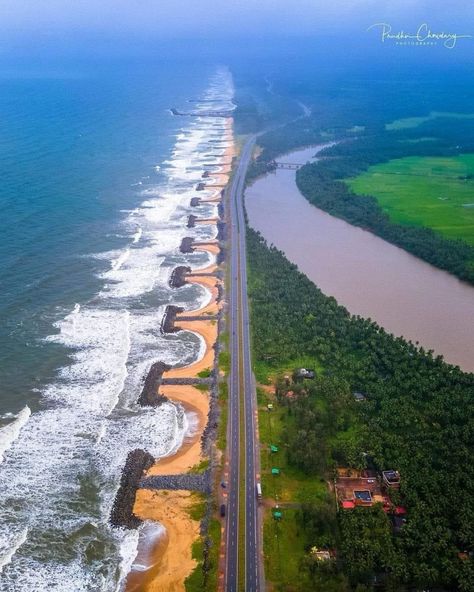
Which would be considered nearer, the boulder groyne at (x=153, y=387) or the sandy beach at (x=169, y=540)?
the sandy beach at (x=169, y=540)

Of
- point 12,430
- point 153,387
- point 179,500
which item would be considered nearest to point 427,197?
point 153,387

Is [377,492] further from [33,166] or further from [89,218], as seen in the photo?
[33,166]

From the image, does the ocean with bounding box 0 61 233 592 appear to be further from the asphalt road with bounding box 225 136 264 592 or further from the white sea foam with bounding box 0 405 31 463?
the asphalt road with bounding box 225 136 264 592

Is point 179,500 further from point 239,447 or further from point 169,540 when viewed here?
point 239,447

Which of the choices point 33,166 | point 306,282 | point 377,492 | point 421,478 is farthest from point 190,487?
point 33,166

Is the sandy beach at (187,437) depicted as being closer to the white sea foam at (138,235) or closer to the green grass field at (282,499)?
the green grass field at (282,499)

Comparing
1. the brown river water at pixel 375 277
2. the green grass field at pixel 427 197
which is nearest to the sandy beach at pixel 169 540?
the brown river water at pixel 375 277

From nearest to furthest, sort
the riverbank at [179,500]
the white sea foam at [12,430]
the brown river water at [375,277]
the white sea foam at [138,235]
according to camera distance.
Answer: the riverbank at [179,500] < the white sea foam at [12,430] < the brown river water at [375,277] < the white sea foam at [138,235]
